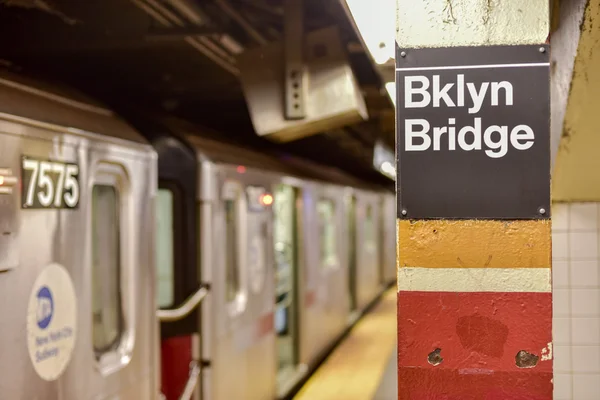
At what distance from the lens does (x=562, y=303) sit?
356cm

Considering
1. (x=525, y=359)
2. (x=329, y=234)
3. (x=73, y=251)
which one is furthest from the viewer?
(x=329, y=234)

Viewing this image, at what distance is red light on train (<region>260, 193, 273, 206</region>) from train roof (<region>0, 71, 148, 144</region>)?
1.93 m

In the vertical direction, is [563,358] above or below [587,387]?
Result: above

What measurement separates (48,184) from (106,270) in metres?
0.77

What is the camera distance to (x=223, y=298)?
4676 mm

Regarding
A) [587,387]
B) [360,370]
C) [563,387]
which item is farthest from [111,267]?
[360,370]

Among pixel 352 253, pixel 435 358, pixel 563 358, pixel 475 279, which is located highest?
pixel 475 279

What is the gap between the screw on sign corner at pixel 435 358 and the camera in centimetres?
190

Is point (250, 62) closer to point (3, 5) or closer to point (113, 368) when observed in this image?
point (3, 5)

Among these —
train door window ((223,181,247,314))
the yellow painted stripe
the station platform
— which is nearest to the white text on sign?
the yellow painted stripe

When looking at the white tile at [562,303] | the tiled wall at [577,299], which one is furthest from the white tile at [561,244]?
the white tile at [562,303]

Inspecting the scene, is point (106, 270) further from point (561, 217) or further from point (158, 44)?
point (561, 217)

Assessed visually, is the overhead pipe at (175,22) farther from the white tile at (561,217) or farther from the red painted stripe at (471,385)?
the red painted stripe at (471,385)

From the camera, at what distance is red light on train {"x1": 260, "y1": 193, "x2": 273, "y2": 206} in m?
5.60
